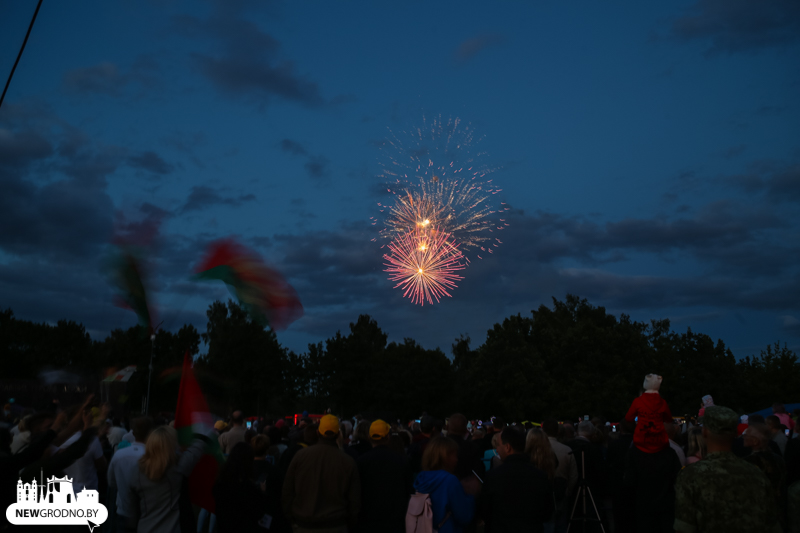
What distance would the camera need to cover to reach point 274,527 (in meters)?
6.65

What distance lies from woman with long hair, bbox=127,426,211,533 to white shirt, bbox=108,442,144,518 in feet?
0.19

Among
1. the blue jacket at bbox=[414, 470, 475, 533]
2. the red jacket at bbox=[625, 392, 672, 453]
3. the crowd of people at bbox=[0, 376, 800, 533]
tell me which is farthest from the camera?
the red jacket at bbox=[625, 392, 672, 453]

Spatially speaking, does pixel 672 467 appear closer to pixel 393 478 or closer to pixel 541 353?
pixel 393 478

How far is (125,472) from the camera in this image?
6160 mm

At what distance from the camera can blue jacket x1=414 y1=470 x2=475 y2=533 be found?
5.56 meters

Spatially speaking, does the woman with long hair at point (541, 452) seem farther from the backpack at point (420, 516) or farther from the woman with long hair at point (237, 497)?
the woman with long hair at point (237, 497)

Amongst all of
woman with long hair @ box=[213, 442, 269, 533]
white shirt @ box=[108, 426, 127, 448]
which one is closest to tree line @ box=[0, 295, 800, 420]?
white shirt @ box=[108, 426, 127, 448]

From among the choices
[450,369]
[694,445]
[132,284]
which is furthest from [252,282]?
[450,369]

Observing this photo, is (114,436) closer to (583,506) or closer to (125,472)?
(125,472)

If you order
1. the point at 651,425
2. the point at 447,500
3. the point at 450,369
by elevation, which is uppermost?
the point at 450,369

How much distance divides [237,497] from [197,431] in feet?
3.58

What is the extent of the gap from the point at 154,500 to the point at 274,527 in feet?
4.37

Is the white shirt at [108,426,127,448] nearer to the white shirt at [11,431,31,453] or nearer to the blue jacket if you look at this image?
the white shirt at [11,431,31,453]

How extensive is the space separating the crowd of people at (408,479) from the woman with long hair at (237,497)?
1cm
